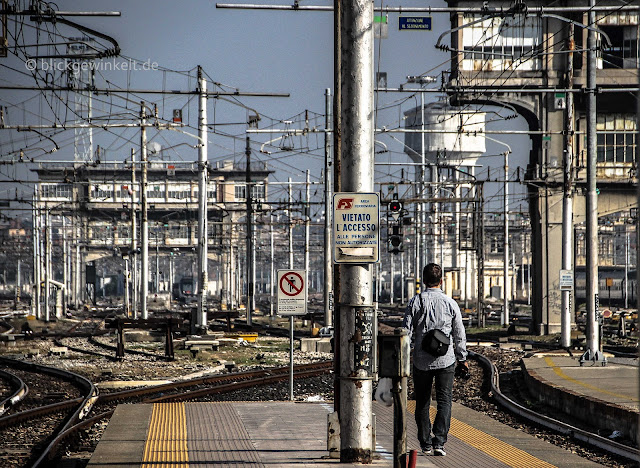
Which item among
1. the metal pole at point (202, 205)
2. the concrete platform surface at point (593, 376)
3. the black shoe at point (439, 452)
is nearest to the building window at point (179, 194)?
the metal pole at point (202, 205)

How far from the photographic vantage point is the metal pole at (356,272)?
9.87 meters

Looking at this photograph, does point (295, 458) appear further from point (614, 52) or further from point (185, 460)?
point (614, 52)

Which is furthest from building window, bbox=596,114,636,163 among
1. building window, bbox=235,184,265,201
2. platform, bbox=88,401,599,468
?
building window, bbox=235,184,265,201

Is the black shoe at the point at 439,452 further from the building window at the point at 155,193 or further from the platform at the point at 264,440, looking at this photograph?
the building window at the point at 155,193

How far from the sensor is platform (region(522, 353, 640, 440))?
48.6ft

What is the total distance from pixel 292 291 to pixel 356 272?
720 cm

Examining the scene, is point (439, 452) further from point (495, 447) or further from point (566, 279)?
point (566, 279)

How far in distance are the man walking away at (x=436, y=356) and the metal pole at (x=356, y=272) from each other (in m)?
0.81

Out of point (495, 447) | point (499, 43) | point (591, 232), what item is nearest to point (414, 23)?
point (591, 232)

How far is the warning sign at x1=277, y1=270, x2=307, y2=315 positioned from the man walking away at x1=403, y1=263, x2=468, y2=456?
6.33 meters

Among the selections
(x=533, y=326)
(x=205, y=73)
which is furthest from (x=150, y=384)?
(x=533, y=326)

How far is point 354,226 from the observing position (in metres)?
10.0

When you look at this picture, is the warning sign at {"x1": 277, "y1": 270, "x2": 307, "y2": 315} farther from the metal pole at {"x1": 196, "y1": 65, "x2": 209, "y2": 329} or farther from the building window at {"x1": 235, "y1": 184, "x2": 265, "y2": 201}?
the building window at {"x1": 235, "y1": 184, "x2": 265, "y2": 201}

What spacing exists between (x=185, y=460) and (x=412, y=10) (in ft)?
43.8
